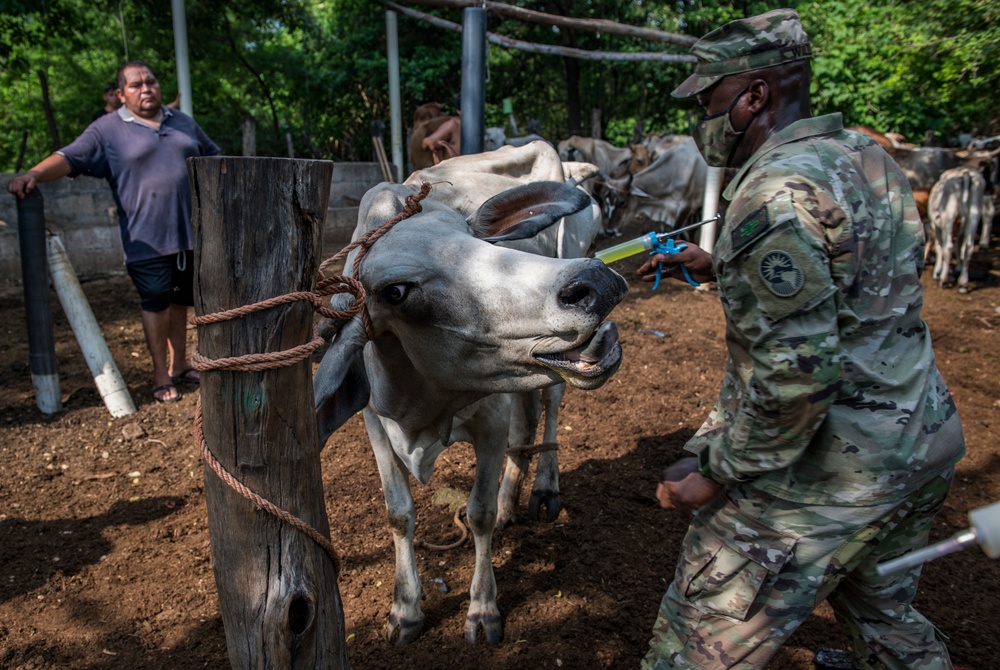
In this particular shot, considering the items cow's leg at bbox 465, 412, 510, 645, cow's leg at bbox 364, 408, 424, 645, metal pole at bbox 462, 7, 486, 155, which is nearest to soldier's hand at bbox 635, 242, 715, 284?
cow's leg at bbox 465, 412, 510, 645

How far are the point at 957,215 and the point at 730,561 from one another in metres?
9.38

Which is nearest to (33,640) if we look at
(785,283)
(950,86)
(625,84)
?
(785,283)

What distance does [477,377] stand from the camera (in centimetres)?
217

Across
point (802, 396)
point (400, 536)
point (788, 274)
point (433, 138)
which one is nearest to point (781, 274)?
point (788, 274)

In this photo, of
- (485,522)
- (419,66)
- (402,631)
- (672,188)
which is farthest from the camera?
(419,66)

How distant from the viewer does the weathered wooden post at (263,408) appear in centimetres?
159

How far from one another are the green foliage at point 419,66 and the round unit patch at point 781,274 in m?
9.51

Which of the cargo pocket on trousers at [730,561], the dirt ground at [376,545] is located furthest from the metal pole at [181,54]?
the cargo pocket on trousers at [730,561]

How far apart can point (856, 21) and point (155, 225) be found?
12331mm

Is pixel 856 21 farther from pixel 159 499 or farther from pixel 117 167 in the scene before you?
pixel 159 499

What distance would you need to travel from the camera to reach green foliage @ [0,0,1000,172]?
10.7 m

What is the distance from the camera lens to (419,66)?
1556 cm

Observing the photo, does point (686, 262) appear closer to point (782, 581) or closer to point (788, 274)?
point (788, 274)

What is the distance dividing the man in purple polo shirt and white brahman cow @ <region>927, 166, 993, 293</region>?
8951 mm
